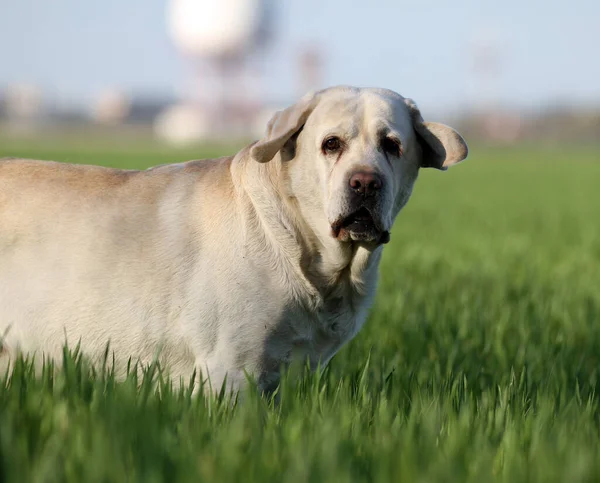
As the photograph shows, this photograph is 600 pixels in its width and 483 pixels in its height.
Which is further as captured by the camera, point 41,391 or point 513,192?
point 513,192

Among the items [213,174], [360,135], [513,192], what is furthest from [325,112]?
[513,192]

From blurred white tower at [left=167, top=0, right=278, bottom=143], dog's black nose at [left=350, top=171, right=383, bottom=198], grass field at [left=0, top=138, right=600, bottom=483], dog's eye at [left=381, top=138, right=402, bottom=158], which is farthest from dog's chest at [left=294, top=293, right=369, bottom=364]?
blurred white tower at [left=167, top=0, right=278, bottom=143]

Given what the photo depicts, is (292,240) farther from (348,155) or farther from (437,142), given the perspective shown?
(437,142)

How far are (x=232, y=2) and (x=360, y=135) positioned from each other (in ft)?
246

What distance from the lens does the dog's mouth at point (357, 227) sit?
342 cm

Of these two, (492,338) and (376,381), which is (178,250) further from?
(492,338)

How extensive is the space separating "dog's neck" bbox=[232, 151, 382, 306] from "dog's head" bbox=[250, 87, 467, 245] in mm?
52

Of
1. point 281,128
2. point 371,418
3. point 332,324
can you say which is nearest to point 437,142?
point 281,128

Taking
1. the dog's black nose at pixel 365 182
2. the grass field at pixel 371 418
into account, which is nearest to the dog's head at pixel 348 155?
the dog's black nose at pixel 365 182

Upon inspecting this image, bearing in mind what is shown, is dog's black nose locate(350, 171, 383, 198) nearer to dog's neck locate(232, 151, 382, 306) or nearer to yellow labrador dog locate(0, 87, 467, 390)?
yellow labrador dog locate(0, 87, 467, 390)

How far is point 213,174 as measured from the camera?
12.1 ft

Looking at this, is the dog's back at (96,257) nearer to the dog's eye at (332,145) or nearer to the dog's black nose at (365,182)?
the dog's eye at (332,145)

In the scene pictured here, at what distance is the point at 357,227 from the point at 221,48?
3031 inches

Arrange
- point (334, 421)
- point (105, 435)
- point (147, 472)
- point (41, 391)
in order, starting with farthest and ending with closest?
1. point (41, 391)
2. point (334, 421)
3. point (105, 435)
4. point (147, 472)
